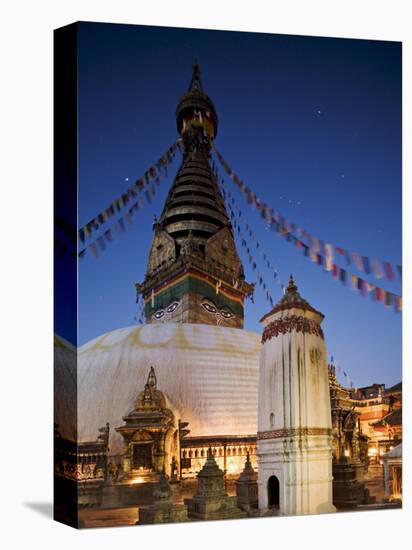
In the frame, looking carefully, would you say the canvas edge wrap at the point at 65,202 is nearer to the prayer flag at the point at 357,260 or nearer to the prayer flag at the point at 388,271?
the prayer flag at the point at 357,260

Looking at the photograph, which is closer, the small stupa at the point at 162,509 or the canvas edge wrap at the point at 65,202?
the canvas edge wrap at the point at 65,202

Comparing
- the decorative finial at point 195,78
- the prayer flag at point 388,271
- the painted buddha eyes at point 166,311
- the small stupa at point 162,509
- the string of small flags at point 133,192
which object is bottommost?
the small stupa at point 162,509

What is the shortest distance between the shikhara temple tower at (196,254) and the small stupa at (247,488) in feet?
4.09

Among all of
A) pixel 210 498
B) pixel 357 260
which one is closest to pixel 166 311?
pixel 210 498

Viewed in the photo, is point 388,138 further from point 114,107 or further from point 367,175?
point 114,107

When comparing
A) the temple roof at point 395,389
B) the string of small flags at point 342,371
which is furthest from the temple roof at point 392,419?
the string of small flags at point 342,371

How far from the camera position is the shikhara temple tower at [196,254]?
31.3 feet

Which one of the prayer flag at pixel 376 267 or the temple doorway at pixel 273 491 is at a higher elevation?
the prayer flag at pixel 376 267

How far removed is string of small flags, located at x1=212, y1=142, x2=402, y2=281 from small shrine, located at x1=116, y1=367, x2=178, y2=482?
5.51 ft

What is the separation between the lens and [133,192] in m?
9.22

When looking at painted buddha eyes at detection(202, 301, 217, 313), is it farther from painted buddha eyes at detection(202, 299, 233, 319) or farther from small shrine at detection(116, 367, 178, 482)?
small shrine at detection(116, 367, 178, 482)

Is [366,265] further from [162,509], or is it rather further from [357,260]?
[162,509]

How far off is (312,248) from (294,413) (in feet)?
4.65

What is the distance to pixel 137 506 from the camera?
9023 millimetres
